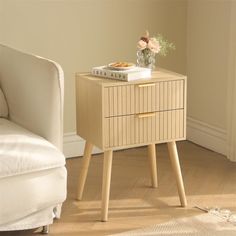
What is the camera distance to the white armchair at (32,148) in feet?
7.95

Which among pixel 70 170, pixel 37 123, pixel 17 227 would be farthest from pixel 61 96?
pixel 70 170

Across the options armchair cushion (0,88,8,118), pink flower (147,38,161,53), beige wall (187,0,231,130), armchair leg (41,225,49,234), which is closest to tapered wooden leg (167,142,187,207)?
pink flower (147,38,161,53)

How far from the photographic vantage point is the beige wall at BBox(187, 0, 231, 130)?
3576 mm

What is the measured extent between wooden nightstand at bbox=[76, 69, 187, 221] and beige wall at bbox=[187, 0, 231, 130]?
0.83 meters

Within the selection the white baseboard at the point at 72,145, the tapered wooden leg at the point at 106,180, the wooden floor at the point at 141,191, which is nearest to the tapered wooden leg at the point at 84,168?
the wooden floor at the point at 141,191

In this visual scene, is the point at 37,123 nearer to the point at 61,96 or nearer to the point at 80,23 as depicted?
the point at 61,96

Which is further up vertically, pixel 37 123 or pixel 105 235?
pixel 37 123

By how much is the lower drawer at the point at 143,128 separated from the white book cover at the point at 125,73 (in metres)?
0.16

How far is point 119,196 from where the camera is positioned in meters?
3.05

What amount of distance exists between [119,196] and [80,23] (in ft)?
3.27

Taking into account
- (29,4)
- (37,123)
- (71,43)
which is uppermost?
(29,4)

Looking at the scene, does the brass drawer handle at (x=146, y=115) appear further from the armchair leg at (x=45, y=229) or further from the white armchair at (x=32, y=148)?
the armchair leg at (x=45, y=229)

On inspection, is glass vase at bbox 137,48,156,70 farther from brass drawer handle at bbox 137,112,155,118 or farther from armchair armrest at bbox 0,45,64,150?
armchair armrest at bbox 0,45,64,150

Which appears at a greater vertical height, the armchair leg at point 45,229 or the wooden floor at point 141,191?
the armchair leg at point 45,229
